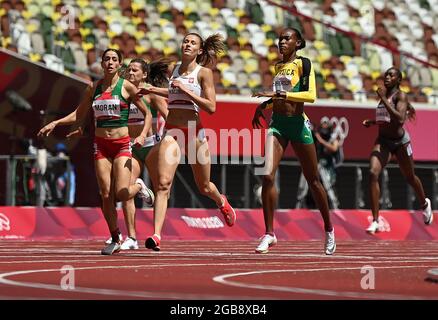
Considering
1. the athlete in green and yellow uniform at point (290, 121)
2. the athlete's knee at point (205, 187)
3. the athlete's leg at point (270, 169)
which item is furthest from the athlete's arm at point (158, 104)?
the athlete's leg at point (270, 169)

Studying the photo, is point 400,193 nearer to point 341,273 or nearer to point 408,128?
point 408,128

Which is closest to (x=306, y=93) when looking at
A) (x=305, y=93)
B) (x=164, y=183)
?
(x=305, y=93)

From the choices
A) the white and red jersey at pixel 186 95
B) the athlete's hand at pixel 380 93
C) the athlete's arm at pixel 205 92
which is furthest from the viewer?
the athlete's hand at pixel 380 93

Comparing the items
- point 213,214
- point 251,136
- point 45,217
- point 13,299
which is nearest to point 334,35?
point 251,136

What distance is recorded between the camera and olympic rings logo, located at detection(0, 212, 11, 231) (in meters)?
20.6

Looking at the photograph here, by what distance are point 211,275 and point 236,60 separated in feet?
64.0

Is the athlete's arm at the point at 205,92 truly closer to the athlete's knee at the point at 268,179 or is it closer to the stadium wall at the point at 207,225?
the athlete's knee at the point at 268,179

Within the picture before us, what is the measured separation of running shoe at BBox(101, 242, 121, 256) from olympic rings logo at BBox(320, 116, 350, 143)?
41.4 feet

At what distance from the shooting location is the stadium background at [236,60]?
24422 millimetres

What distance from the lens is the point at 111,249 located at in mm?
14148

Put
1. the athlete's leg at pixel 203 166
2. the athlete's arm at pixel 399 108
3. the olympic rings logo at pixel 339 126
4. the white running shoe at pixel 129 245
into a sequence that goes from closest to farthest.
Answer: the athlete's leg at pixel 203 166 < the white running shoe at pixel 129 245 < the athlete's arm at pixel 399 108 < the olympic rings logo at pixel 339 126

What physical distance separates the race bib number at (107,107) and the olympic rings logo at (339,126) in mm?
12330

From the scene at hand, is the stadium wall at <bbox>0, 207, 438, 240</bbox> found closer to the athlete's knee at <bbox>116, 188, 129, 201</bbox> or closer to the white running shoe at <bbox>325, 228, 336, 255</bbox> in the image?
the athlete's knee at <bbox>116, 188, 129, 201</bbox>
